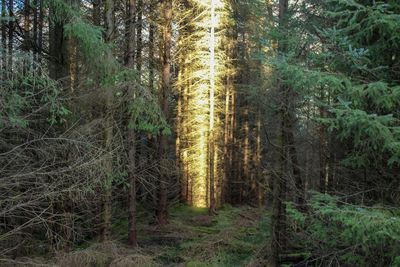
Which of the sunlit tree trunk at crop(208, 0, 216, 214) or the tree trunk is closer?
the tree trunk

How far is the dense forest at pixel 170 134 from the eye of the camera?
18.9ft

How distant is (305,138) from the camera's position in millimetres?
9477

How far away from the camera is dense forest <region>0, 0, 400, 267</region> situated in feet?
18.9

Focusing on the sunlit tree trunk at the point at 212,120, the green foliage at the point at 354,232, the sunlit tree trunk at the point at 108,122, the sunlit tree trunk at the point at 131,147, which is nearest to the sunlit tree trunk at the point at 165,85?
the sunlit tree trunk at the point at 131,147

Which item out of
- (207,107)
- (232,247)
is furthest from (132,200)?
(207,107)

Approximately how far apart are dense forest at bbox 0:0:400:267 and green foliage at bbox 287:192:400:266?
3 cm

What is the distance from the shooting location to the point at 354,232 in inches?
215

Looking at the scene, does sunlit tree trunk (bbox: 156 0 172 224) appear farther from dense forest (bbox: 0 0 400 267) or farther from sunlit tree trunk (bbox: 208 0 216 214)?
sunlit tree trunk (bbox: 208 0 216 214)

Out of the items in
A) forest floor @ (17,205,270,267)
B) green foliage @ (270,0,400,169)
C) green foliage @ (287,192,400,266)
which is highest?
green foliage @ (270,0,400,169)

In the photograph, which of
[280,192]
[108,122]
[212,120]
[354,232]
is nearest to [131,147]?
[108,122]

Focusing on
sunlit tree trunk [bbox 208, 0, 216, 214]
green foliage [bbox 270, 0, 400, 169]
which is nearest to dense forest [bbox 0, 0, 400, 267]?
green foliage [bbox 270, 0, 400, 169]

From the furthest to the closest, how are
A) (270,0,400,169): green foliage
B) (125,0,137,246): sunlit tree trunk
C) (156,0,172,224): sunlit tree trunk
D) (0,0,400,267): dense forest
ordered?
(156,0,172,224): sunlit tree trunk < (125,0,137,246): sunlit tree trunk < (0,0,400,267): dense forest < (270,0,400,169): green foliage

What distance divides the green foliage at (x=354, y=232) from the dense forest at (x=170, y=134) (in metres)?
0.03

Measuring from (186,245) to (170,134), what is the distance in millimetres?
3211
